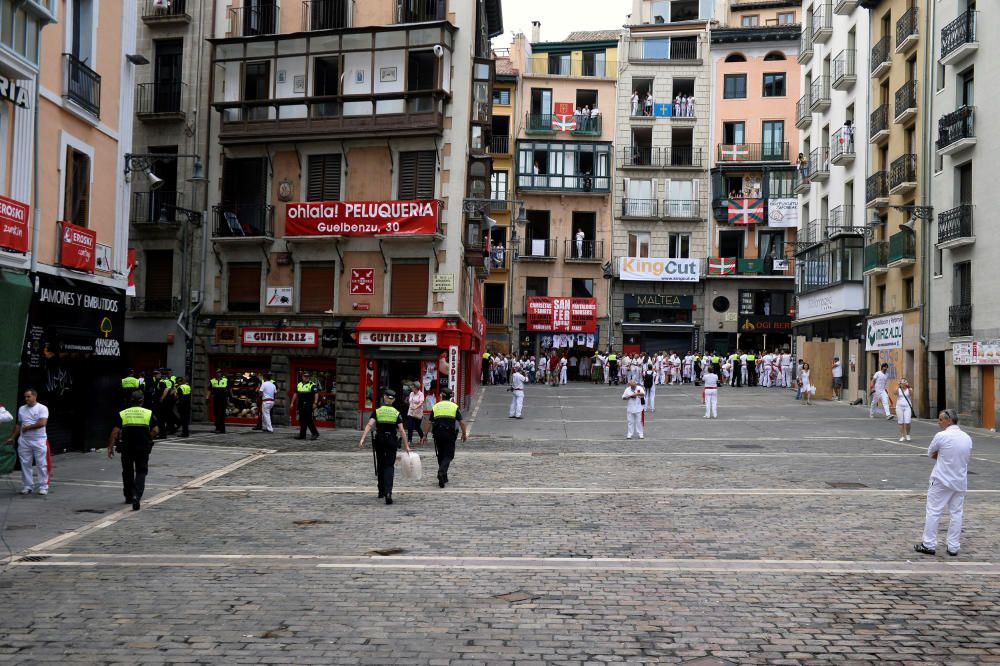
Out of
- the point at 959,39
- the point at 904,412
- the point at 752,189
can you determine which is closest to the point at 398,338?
the point at 904,412

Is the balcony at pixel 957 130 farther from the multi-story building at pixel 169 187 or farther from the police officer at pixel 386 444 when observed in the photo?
the multi-story building at pixel 169 187

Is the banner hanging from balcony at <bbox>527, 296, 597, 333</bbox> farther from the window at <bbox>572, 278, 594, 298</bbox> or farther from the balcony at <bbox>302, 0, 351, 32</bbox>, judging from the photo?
the balcony at <bbox>302, 0, 351, 32</bbox>

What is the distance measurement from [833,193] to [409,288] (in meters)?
23.8

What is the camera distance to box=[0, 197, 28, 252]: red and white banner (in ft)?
55.1

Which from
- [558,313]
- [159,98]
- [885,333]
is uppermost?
[159,98]

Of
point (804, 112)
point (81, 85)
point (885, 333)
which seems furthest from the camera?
point (804, 112)

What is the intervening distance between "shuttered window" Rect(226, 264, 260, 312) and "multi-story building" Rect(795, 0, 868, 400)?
22224 mm

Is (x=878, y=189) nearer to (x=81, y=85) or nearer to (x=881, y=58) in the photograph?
(x=881, y=58)

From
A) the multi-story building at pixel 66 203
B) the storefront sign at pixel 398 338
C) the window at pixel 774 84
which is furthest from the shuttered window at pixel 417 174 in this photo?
the window at pixel 774 84

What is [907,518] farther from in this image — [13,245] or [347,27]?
[347,27]

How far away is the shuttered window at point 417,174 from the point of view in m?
28.8

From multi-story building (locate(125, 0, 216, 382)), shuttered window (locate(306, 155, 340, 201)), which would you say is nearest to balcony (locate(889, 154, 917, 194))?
shuttered window (locate(306, 155, 340, 201))

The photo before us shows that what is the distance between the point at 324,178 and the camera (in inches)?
1174

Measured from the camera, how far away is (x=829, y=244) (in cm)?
4191
